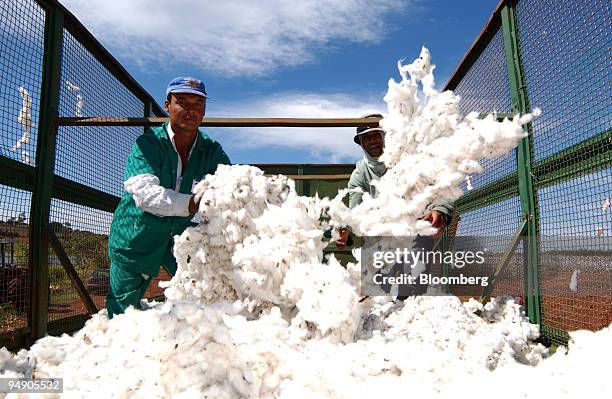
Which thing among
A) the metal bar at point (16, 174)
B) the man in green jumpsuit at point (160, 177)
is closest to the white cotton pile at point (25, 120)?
the metal bar at point (16, 174)

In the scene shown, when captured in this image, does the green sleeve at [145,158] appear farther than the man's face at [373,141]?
No

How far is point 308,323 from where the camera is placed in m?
1.62

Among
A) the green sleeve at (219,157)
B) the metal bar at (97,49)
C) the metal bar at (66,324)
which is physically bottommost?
the metal bar at (66,324)

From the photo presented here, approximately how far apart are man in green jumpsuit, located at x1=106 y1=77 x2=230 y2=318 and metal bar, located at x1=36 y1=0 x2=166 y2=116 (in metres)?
0.95

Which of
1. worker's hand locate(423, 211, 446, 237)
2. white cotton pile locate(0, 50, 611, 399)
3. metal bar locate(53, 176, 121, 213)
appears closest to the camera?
white cotton pile locate(0, 50, 611, 399)

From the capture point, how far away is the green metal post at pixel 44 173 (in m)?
2.62

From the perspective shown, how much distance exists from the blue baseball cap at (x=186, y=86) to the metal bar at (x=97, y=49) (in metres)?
1.01

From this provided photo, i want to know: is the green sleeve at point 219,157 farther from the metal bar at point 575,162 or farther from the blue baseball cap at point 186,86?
the metal bar at point 575,162

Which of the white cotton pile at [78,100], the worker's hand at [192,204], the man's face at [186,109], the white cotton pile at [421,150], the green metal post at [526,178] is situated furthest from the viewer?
the white cotton pile at [78,100]

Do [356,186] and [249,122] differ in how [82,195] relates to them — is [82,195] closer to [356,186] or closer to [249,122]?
[249,122]

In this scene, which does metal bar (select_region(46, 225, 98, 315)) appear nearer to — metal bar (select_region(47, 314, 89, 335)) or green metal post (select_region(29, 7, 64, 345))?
green metal post (select_region(29, 7, 64, 345))

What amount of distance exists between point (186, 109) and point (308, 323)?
4.54 feet

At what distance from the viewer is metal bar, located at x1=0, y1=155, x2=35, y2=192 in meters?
2.33

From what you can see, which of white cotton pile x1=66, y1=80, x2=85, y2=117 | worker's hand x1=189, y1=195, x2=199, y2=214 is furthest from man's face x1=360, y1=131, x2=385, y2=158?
white cotton pile x1=66, y1=80, x2=85, y2=117
